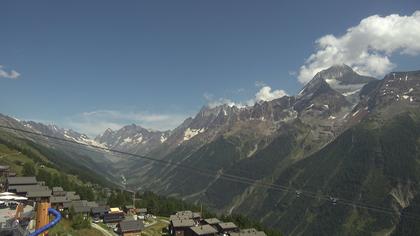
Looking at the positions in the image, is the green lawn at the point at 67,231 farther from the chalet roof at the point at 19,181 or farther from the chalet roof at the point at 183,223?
the chalet roof at the point at 19,181

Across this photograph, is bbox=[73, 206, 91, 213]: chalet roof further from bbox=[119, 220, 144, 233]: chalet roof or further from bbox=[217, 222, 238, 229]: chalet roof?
bbox=[217, 222, 238, 229]: chalet roof

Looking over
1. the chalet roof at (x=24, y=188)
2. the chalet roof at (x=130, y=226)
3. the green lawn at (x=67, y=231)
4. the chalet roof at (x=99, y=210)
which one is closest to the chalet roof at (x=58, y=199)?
the chalet roof at (x=24, y=188)

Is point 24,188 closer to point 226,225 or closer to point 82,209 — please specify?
point 82,209

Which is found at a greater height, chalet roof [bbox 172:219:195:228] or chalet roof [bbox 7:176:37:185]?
chalet roof [bbox 7:176:37:185]

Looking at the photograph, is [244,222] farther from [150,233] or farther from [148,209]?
[148,209]

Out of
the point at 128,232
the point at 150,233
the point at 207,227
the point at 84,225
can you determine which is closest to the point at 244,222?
the point at 207,227

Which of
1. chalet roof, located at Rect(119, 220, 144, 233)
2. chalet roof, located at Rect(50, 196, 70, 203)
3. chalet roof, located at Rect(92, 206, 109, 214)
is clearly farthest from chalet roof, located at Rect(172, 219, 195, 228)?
chalet roof, located at Rect(50, 196, 70, 203)

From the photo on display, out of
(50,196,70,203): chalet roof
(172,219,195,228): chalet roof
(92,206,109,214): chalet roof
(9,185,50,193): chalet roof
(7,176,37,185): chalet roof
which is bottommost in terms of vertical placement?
(172,219,195,228): chalet roof

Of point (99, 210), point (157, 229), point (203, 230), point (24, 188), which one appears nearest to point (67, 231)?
point (203, 230)
